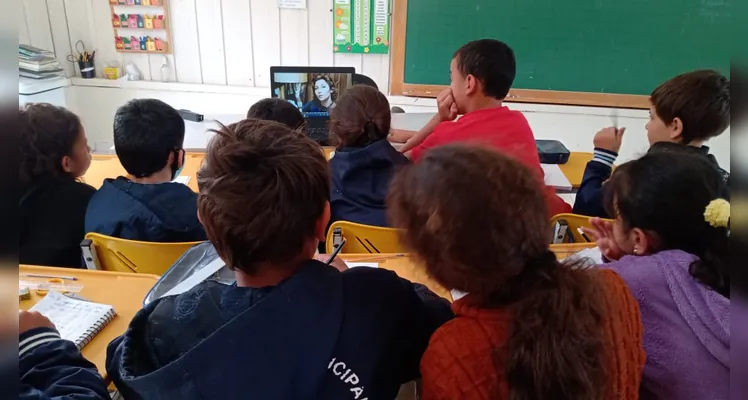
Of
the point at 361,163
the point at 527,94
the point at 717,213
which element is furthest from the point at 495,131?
the point at 527,94

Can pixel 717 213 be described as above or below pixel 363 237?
above

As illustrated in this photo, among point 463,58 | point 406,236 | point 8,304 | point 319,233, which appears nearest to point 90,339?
point 319,233

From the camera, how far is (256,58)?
3.64 m

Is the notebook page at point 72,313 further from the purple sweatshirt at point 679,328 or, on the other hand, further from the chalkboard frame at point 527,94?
the chalkboard frame at point 527,94

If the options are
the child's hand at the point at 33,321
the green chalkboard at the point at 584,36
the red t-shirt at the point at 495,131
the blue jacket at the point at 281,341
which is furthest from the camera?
the green chalkboard at the point at 584,36

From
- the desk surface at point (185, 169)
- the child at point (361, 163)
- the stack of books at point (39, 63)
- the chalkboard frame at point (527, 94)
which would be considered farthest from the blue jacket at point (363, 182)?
the stack of books at point (39, 63)

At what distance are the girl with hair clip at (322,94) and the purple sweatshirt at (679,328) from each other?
1.75 meters

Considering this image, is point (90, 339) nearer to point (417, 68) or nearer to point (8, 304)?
point (8, 304)

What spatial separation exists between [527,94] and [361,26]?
1.20 m

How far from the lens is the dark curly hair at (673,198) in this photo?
0.99 m

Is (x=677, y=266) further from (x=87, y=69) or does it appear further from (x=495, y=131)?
(x=87, y=69)

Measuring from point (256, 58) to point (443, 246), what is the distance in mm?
3212

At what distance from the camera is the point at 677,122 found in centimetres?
173

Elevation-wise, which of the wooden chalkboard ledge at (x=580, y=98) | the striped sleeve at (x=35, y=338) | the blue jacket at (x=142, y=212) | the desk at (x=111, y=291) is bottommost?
the desk at (x=111, y=291)
